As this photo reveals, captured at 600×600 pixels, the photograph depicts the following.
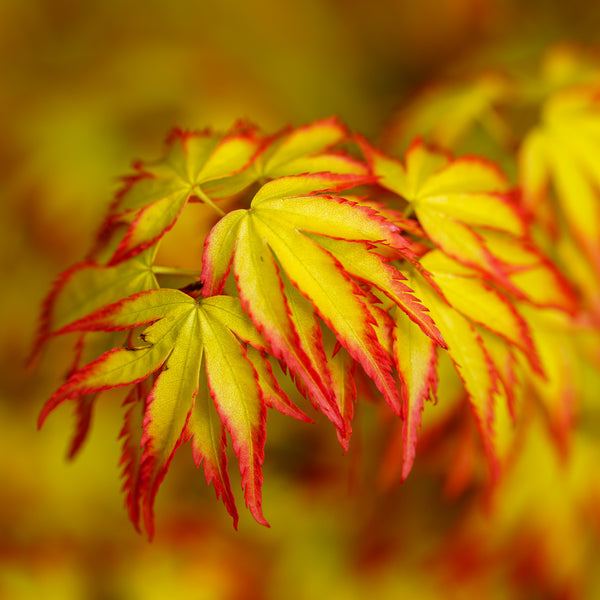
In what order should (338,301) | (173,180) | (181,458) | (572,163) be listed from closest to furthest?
(338,301), (173,180), (572,163), (181,458)

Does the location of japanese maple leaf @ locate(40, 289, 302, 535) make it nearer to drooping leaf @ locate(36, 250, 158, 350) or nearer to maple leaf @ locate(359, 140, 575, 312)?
drooping leaf @ locate(36, 250, 158, 350)

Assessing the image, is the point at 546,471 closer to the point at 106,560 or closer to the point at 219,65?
the point at 106,560

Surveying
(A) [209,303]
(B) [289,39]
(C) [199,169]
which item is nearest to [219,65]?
(B) [289,39]

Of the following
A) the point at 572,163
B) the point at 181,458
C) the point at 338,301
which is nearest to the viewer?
the point at 338,301

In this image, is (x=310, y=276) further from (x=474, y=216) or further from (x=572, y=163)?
(x=572, y=163)

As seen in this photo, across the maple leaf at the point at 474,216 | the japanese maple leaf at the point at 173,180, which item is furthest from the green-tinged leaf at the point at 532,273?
the japanese maple leaf at the point at 173,180

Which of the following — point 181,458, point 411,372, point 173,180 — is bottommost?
point 181,458

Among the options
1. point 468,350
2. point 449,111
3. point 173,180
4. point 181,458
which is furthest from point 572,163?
point 181,458

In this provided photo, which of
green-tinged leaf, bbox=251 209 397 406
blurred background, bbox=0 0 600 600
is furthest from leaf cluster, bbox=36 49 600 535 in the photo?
blurred background, bbox=0 0 600 600
